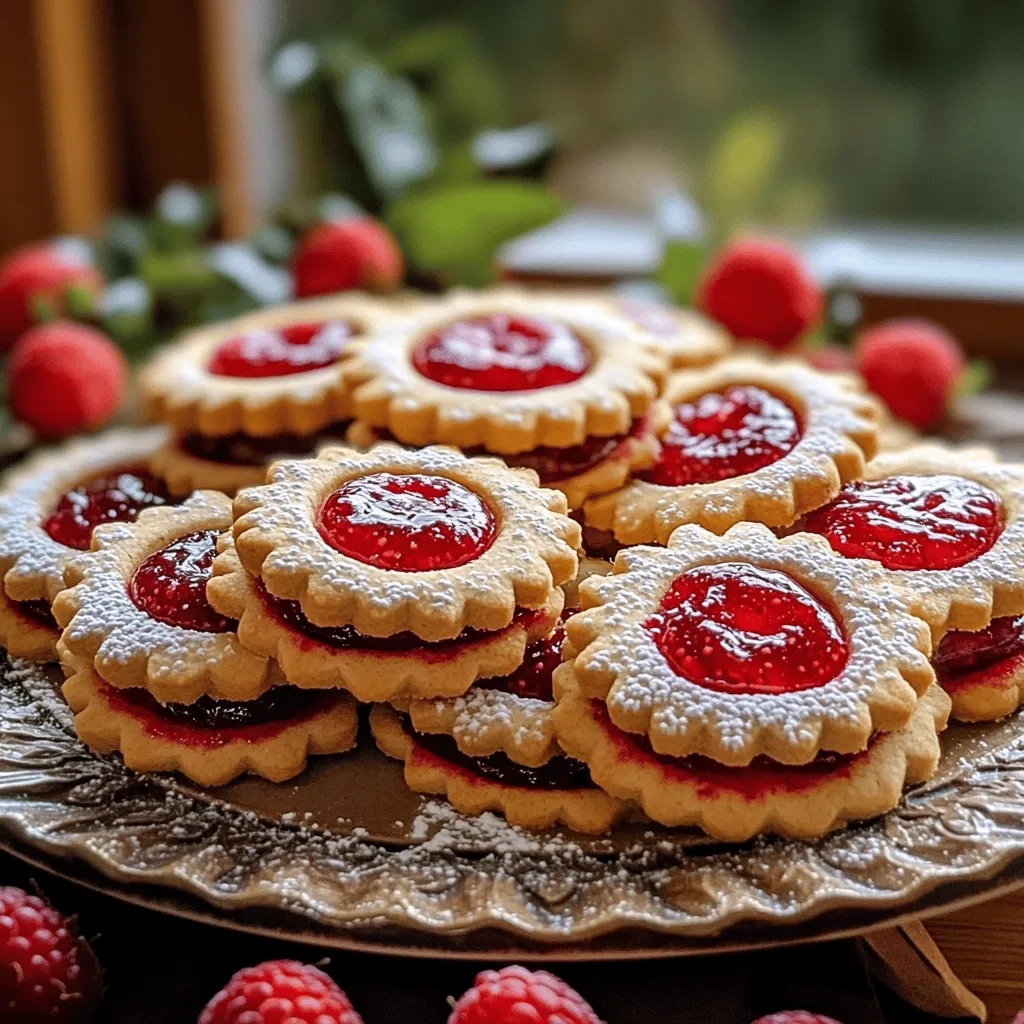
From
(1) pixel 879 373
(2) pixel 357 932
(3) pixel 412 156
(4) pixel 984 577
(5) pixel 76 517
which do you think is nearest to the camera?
(2) pixel 357 932

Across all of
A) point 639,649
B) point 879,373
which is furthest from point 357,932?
point 879,373

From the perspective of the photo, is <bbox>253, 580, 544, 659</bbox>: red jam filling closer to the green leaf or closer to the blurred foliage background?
the green leaf

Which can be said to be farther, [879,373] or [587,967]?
[879,373]

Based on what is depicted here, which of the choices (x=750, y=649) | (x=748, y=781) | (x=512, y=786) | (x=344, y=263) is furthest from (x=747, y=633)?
(x=344, y=263)

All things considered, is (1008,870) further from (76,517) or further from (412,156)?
(412,156)

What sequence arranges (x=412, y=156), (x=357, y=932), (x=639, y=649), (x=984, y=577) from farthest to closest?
(x=412, y=156), (x=984, y=577), (x=639, y=649), (x=357, y=932)

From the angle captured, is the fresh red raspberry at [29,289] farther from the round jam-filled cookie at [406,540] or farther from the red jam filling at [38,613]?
the round jam-filled cookie at [406,540]

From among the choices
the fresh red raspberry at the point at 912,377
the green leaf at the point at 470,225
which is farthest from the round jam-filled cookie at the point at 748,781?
the green leaf at the point at 470,225

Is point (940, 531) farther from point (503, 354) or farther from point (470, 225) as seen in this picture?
point (470, 225)
